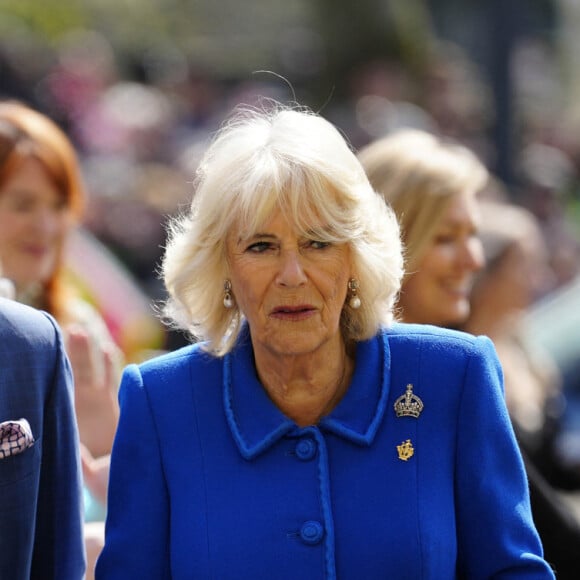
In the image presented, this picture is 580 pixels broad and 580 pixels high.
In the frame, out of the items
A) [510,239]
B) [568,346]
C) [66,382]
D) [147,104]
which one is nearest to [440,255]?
[510,239]

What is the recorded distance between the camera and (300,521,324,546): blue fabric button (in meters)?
2.83

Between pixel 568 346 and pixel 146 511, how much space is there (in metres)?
4.55

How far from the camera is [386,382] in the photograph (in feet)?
9.87

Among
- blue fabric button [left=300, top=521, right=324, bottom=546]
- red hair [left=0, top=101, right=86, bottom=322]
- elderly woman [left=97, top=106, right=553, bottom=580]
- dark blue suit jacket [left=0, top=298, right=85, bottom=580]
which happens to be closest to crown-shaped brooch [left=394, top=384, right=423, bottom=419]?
elderly woman [left=97, top=106, right=553, bottom=580]

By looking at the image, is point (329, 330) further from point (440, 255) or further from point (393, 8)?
point (393, 8)

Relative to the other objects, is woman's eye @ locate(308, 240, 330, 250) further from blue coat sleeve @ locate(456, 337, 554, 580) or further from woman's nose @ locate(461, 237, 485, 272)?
woman's nose @ locate(461, 237, 485, 272)

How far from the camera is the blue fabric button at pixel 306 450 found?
2.93 meters

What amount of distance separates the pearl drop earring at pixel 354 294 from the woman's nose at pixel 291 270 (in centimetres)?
19

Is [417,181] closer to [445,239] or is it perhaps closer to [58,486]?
[445,239]

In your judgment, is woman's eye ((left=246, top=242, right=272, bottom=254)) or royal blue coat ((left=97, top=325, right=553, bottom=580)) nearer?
royal blue coat ((left=97, top=325, right=553, bottom=580))

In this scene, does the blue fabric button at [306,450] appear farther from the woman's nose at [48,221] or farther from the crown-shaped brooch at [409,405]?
the woman's nose at [48,221]

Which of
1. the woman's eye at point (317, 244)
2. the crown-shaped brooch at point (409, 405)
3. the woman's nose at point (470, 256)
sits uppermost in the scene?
the woman's eye at point (317, 244)

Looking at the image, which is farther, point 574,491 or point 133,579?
point 574,491

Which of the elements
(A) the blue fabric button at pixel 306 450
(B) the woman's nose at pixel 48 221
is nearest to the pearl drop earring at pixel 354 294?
(A) the blue fabric button at pixel 306 450
